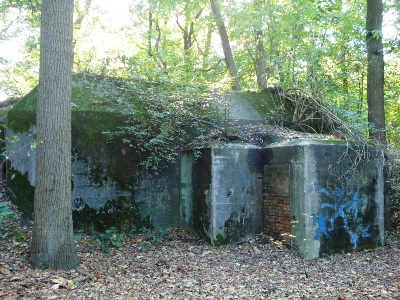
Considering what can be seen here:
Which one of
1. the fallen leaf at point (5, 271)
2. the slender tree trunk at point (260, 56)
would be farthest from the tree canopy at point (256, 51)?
the fallen leaf at point (5, 271)

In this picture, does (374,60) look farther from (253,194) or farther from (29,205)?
(29,205)

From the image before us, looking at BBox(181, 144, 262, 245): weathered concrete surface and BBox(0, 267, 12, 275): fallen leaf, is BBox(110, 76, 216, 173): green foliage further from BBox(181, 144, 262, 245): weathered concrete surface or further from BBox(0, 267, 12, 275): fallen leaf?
BBox(0, 267, 12, 275): fallen leaf

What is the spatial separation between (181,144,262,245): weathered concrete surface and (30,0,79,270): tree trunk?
2.87 m

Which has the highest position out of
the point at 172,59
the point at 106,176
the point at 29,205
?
the point at 172,59

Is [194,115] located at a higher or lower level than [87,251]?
higher

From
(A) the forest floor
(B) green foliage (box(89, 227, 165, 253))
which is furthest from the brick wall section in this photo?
(B) green foliage (box(89, 227, 165, 253))

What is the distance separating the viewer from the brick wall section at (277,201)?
7199 mm

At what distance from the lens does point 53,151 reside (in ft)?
17.7

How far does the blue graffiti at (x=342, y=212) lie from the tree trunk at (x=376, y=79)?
1.50 m

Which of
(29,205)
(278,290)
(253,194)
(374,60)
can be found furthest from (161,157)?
(374,60)

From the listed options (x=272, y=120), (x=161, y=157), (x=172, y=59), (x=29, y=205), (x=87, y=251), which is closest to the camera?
(x=87, y=251)

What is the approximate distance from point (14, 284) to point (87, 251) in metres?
1.95

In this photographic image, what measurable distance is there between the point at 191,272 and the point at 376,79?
20.4 ft

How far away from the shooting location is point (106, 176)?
25.4 feet
